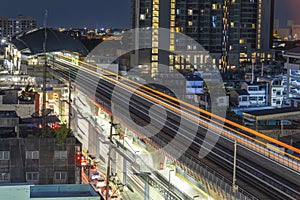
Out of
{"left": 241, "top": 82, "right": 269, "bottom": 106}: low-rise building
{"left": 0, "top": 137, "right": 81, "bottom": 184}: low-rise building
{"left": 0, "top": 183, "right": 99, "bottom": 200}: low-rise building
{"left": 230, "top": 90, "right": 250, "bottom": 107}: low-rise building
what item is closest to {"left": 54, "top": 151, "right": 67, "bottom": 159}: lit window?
{"left": 0, "top": 137, "right": 81, "bottom": 184}: low-rise building

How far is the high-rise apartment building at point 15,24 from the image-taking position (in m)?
39.1

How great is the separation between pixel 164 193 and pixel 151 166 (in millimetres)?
960

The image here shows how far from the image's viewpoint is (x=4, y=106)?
6934 millimetres

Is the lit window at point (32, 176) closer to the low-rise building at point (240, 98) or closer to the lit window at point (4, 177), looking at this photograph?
the lit window at point (4, 177)

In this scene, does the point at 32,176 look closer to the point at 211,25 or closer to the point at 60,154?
the point at 60,154

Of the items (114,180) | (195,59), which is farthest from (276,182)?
(195,59)

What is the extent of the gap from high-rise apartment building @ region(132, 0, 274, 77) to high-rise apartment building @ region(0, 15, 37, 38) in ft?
68.3

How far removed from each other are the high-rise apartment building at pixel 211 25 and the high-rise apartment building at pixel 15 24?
820 inches

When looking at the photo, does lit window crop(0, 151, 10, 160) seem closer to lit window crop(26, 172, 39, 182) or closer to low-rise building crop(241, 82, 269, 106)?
lit window crop(26, 172, 39, 182)

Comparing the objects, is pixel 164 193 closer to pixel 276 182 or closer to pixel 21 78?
pixel 276 182

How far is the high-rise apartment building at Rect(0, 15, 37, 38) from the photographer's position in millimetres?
39125

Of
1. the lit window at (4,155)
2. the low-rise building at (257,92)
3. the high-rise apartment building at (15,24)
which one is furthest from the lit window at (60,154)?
the high-rise apartment building at (15,24)

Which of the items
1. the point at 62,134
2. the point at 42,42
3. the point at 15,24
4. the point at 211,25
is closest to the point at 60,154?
the point at 62,134

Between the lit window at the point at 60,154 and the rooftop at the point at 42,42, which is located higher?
the rooftop at the point at 42,42
